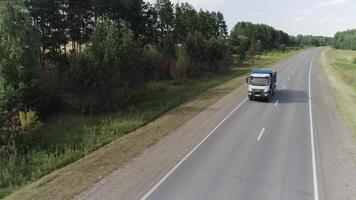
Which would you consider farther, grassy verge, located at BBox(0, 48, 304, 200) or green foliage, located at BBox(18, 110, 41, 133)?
green foliage, located at BBox(18, 110, 41, 133)

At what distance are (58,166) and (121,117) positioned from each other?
10426 mm

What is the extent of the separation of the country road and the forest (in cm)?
389

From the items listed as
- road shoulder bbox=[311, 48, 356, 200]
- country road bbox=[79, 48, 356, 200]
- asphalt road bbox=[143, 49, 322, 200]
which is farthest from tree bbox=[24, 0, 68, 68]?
road shoulder bbox=[311, 48, 356, 200]

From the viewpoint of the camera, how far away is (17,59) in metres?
26.1

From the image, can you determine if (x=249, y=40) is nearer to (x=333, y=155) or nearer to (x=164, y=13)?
(x=164, y=13)

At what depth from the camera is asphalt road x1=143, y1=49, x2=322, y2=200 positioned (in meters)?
12.4

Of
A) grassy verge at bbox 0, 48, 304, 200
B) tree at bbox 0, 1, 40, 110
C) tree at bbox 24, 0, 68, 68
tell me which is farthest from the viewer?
tree at bbox 24, 0, 68, 68

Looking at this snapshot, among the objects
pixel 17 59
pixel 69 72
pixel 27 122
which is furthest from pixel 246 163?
pixel 17 59

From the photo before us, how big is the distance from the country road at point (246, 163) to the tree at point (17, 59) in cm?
1147

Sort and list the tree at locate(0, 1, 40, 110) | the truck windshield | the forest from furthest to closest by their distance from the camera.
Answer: the truck windshield, the tree at locate(0, 1, 40, 110), the forest

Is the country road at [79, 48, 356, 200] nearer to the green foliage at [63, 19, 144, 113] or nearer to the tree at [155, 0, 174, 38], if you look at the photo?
the green foliage at [63, 19, 144, 113]

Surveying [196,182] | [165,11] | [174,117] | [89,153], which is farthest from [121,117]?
[165,11]

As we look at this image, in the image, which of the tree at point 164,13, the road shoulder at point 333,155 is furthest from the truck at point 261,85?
the tree at point 164,13

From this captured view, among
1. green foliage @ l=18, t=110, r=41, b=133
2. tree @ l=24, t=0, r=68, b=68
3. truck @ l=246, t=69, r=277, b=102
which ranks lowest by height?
green foliage @ l=18, t=110, r=41, b=133
